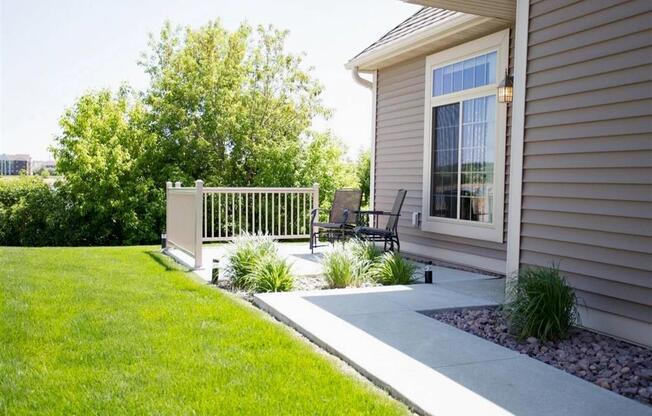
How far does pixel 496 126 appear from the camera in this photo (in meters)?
6.12

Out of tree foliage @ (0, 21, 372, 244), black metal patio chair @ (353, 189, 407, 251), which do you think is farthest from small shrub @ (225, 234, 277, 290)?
tree foliage @ (0, 21, 372, 244)

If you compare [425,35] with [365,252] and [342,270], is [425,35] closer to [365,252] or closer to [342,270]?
[365,252]

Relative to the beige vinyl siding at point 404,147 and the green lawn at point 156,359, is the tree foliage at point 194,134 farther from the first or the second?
the green lawn at point 156,359

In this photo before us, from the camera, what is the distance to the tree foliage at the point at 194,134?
588 inches

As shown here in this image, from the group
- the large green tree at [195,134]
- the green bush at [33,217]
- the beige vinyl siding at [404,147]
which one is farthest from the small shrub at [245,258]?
the green bush at [33,217]

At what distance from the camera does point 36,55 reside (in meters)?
19.8

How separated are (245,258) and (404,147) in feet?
10.4

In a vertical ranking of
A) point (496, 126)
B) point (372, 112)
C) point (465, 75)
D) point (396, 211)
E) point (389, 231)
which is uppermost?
point (465, 75)

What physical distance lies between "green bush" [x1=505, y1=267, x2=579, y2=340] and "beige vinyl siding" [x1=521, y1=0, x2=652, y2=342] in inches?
13.8

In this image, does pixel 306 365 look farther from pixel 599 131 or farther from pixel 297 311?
pixel 599 131

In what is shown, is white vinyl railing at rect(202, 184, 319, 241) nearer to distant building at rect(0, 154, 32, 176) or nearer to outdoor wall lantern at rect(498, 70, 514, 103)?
outdoor wall lantern at rect(498, 70, 514, 103)

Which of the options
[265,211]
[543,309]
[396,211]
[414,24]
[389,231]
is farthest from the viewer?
[265,211]

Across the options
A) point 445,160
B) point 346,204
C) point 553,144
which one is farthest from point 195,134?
point 553,144

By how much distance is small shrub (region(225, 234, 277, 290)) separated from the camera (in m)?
5.54
